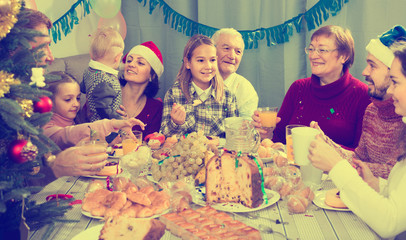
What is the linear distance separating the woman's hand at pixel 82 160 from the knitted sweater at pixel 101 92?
127 cm

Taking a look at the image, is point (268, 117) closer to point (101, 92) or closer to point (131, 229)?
point (131, 229)

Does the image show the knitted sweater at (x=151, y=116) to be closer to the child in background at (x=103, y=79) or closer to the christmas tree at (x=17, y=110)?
the child in background at (x=103, y=79)

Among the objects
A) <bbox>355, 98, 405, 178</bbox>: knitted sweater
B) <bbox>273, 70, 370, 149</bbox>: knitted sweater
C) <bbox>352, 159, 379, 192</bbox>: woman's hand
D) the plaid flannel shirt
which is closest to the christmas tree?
<bbox>352, 159, 379, 192</bbox>: woman's hand

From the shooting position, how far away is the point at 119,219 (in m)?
1.25

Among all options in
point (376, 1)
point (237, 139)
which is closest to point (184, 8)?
point (376, 1)

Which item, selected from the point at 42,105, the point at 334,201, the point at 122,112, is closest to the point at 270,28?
the point at 122,112

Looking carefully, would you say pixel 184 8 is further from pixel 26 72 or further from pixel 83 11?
pixel 26 72

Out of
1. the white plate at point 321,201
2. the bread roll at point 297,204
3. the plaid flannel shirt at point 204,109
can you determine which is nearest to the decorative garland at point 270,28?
Result: the plaid flannel shirt at point 204,109

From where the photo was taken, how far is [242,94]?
3.30 meters

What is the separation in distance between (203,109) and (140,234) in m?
1.74

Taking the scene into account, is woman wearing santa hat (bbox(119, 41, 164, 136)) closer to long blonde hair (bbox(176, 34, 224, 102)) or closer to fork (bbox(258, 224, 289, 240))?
long blonde hair (bbox(176, 34, 224, 102))

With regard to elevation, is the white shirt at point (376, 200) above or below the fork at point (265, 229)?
above

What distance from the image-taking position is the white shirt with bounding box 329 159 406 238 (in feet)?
4.16

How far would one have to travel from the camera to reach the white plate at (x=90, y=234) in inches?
48.2
